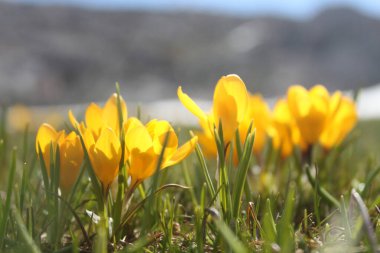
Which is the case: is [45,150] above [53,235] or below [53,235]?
above

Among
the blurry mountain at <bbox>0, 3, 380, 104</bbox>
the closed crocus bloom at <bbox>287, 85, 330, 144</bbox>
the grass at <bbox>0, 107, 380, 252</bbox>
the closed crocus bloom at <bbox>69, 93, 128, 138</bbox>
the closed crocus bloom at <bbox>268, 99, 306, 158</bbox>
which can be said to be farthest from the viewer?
the blurry mountain at <bbox>0, 3, 380, 104</bbox>

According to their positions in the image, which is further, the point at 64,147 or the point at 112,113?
the point at 112,113

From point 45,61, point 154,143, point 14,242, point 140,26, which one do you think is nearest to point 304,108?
point 154,143

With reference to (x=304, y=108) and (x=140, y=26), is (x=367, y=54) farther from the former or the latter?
(x=304, y=108)

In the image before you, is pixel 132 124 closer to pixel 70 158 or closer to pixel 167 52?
pixel 70 158

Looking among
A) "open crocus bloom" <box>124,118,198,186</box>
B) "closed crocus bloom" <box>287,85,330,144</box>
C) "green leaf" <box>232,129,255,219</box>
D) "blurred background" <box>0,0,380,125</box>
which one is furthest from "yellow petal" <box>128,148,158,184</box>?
"blurred background" <box>0,0,380,125</box>

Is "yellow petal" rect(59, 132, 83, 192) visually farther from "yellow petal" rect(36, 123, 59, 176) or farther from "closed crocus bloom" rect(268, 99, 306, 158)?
"closed crocus bloom" rect(268, 99, 306, 158)

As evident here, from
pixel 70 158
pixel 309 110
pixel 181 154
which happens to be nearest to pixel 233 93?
pixel 181 154
